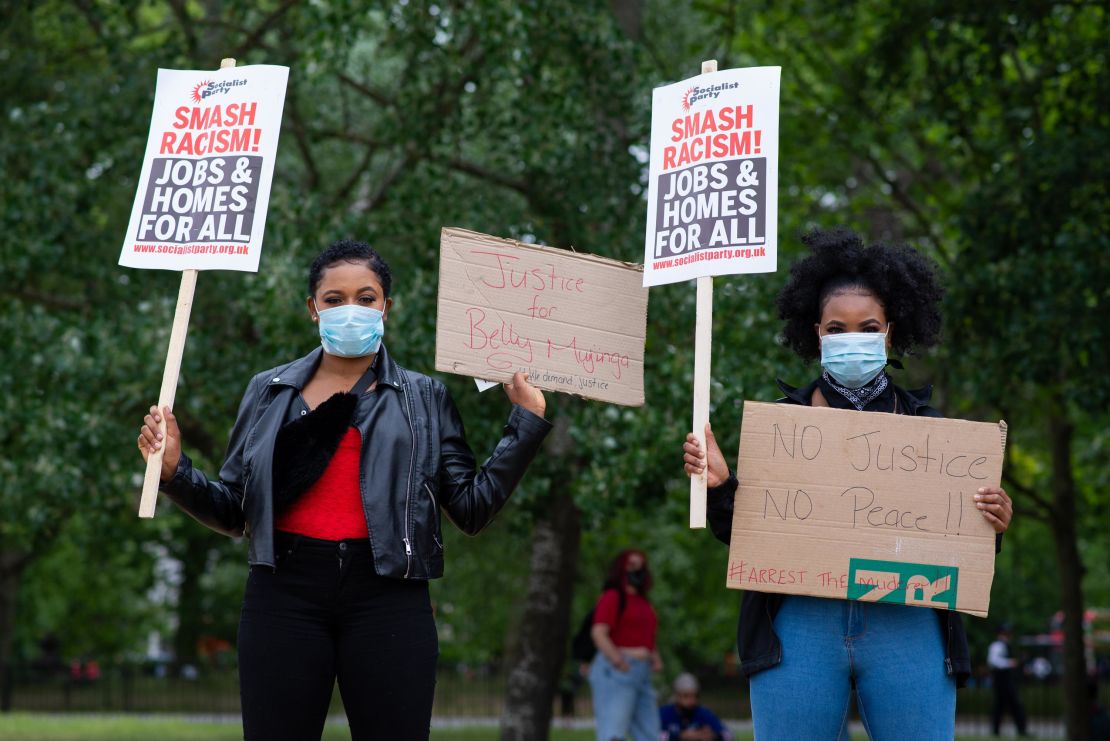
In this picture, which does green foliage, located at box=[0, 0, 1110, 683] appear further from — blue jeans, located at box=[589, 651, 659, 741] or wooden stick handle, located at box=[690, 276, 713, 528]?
wooden stick handle, located at box=[690, 276, 713, 528]

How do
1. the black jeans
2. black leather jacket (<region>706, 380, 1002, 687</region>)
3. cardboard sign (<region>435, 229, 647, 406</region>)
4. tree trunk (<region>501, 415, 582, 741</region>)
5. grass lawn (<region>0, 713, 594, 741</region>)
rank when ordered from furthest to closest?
grass lawn (<region>0, 713, 594, 741</region>) < tree trunk (<region>501, 415, 582, 741</region>) < cardboard sign (<region>435, 229, 647, 406</region>) < black leather jacket (<region>706, 380, 1002, 687</region>) < the black jeans

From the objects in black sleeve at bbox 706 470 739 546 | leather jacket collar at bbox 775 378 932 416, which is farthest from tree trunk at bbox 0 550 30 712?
leather jacket collar at bbox 775 378 932 416

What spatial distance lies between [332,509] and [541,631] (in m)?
8.14

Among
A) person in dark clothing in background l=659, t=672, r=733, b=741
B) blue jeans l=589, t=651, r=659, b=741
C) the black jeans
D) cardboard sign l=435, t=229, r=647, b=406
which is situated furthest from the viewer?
person in dark clothing in background l=659, t=672, r=733, b=741

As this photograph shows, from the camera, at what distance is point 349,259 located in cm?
392

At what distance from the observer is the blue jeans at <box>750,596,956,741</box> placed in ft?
11.6

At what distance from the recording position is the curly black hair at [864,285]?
4.02m

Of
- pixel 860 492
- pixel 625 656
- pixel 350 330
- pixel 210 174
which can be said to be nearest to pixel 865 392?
pixel 860 492

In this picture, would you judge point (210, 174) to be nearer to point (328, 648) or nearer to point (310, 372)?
point (310, 372)

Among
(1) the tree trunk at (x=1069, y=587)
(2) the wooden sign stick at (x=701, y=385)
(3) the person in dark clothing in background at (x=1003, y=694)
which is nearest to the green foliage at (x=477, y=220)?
(1) the tree trunk at (x=1069, y=587)

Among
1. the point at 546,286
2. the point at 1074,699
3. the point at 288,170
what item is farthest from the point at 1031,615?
the point at 546,286

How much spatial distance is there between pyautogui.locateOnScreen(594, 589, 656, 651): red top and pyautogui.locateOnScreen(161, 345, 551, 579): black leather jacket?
5.94m

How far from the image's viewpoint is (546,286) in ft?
14.3

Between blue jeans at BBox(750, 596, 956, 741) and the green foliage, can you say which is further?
the green foliage
